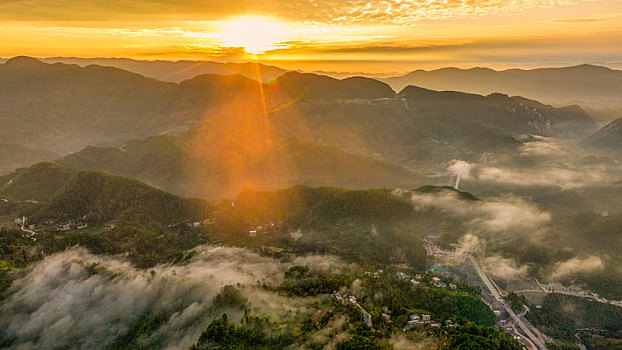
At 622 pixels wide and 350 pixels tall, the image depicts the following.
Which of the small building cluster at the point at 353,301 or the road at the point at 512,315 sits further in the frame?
the road at the point at 512,315

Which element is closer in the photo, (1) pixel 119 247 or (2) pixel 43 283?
(2) pixel 43 283

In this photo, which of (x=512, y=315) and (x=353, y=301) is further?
(x=512, y=315)

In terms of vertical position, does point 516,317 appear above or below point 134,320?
below

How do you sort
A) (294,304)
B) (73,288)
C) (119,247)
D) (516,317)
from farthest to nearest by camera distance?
(119,247)
(516,317)
(73,288)
(294,304)

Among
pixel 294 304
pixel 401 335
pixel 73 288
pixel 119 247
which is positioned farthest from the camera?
pixel 119 247

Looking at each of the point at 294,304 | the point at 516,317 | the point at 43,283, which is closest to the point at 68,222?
the point at 43,283

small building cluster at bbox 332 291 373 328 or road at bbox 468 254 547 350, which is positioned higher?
small building cluster at bbox 332 291 373 328

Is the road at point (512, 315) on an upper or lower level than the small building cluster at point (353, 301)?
lower

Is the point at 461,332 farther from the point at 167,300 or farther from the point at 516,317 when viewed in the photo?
the point at 167,300

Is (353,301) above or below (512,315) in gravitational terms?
above

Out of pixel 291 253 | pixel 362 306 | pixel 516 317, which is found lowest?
pixel 516 317

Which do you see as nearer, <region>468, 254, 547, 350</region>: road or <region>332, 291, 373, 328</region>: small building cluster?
<region>332, 291, 373, 328</region>: small building cluster
